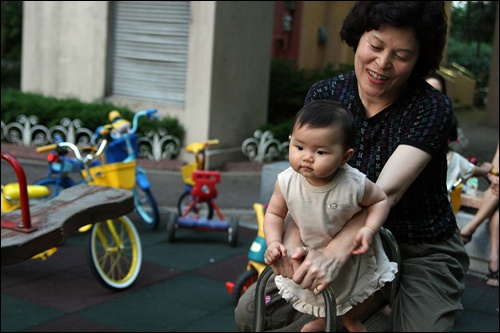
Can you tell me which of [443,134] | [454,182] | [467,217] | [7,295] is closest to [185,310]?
[7,295]

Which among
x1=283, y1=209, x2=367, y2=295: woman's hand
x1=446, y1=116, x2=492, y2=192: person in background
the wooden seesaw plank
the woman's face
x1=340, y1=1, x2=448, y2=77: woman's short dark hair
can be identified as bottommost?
the wooden seesaw plank

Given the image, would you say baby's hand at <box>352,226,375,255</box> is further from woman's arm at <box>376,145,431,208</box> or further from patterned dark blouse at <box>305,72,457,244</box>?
patterned dark blouse at <box>305,72,457,244</box>

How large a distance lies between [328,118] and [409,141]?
0.43 meters

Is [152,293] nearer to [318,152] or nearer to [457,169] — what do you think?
[457,169]

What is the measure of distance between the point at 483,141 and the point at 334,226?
46.5 ft

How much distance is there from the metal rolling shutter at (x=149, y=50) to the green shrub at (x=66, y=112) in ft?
1.97

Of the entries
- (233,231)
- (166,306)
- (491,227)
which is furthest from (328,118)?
(233,231)

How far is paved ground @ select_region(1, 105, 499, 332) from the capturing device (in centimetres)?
575

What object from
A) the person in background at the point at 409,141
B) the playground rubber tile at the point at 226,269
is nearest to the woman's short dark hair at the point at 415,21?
the person in background at the point at 409,141

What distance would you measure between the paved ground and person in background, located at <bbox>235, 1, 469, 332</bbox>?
3138mm

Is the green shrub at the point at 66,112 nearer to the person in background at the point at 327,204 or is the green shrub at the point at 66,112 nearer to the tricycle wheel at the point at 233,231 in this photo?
the tricycle wheel at the point at 233,231

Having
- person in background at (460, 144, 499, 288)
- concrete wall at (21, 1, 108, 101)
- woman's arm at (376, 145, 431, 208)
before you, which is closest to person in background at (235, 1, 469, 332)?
woman's arm at (376, 145, 431, 208)

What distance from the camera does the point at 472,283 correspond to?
271 inches

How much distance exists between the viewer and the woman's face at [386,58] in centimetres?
257
